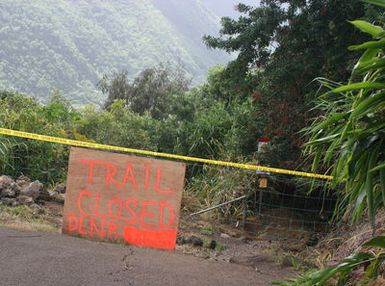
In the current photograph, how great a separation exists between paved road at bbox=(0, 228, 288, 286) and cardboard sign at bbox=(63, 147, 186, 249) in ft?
0.64

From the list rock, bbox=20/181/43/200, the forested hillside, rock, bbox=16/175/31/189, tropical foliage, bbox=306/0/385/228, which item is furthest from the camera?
the forested hillside

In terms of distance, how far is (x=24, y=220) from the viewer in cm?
719

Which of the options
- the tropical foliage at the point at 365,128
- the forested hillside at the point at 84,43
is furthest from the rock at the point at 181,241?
the forested hillside at the point at 84,43

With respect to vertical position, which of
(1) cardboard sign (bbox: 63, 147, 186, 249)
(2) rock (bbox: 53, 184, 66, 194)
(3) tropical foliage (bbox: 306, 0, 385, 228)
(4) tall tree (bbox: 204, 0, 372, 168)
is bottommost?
(2) rock (bbox: 53, 184, 66, 194)

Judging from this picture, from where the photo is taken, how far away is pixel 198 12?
10931 cm

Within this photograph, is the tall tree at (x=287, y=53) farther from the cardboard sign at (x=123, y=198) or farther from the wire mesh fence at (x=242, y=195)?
the cardboard sign at (x=123, y=198)

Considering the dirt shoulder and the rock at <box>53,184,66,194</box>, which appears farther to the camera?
the rock at <box>53,184,66,194</box>

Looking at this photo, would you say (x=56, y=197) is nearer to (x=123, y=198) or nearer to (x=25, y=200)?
(x=25, y=200)

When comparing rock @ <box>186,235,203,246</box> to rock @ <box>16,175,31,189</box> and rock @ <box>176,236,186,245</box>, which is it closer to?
rock @ <box>176,236,186,245</box>

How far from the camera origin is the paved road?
4680 mm

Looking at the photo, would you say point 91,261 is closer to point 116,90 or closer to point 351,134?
point 351,134

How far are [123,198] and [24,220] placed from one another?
1589mm

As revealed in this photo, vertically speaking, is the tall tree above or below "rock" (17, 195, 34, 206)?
above

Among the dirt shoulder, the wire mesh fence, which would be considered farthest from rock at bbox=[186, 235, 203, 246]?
the wire mesh fence
